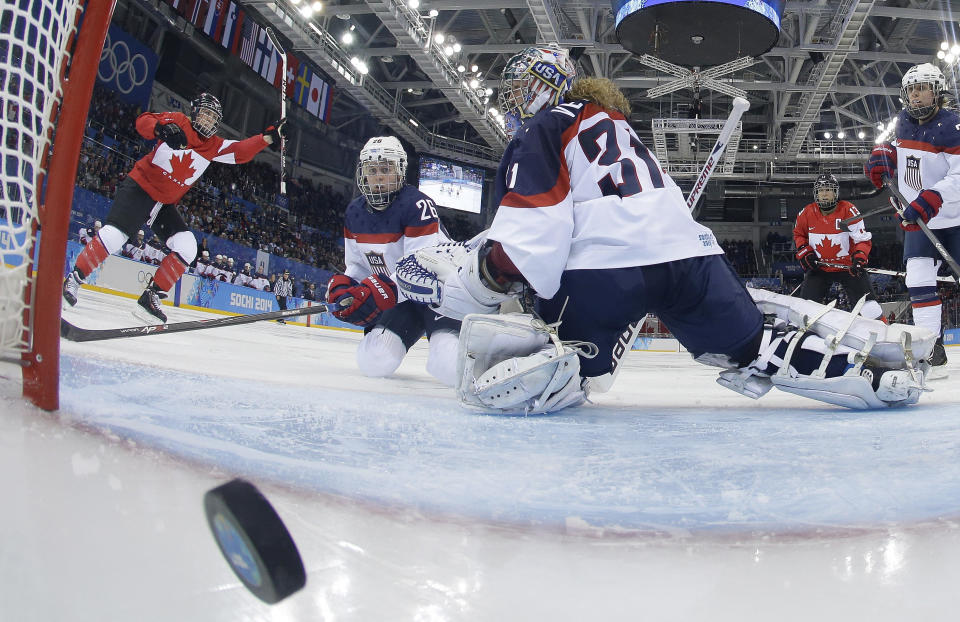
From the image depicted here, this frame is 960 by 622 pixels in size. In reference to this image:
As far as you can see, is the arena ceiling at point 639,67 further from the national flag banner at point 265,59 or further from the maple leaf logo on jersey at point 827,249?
the maple leaf logo on jersey at point 827,249

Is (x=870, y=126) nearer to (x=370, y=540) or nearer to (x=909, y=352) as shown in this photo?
(x=909, y=352)

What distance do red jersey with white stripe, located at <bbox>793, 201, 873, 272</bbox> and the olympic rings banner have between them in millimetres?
10546

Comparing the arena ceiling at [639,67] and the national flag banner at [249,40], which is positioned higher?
the arena ceiling at [639,67]

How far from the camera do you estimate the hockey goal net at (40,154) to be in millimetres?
882

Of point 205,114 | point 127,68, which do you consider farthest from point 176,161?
point 127,68

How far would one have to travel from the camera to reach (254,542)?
1.46 ft

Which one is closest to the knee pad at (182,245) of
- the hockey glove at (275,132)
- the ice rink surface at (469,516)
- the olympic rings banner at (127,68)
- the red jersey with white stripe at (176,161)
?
the red jersey with white stripe at (176,161)

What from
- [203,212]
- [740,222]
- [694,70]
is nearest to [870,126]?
[740,222]

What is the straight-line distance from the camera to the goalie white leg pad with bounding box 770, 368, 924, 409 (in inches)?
66.7

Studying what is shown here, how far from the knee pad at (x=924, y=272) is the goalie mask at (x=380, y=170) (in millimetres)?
2491

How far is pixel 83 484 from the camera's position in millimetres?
636

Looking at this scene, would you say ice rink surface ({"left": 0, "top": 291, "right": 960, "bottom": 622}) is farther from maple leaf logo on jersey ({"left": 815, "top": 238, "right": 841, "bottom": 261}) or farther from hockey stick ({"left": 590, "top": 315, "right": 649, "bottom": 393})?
maple leaf logo on jersey ({"left": 815, "top": 238, "right": 841, "bottom": 261})

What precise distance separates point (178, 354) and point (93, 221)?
6.57 meters

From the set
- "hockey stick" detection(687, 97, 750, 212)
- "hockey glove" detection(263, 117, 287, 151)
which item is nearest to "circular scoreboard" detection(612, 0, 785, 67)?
"hockey glove" detection(263, 117, 287, 151)
